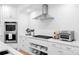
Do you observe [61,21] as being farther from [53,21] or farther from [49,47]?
[49,47]

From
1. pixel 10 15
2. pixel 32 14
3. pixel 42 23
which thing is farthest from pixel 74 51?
pixel 10 15

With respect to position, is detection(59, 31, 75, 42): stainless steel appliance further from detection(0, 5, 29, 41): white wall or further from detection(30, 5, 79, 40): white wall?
detection(0, 5, 29, 41): white wall

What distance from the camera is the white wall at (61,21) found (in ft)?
6.73

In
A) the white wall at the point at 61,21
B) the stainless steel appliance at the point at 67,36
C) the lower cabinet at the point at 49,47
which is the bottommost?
the lower cabinet at the point at 49,47

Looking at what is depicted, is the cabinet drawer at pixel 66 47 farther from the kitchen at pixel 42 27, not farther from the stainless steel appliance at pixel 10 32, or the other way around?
the stainless steel appliance at pixel 10 32

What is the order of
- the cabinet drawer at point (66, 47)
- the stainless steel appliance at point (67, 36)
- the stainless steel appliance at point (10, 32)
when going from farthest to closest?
the stainless steel appliance at point (10, 32) < the stainless steel appliance at point (67, 36) < the cabinet drawer at point (66, 47)

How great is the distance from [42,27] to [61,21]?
2.31ft

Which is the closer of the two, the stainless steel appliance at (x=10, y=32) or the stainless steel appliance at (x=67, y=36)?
the stainless steel appliance at (x=67, y=36)

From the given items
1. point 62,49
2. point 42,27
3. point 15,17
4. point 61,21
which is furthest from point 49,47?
point 15,17

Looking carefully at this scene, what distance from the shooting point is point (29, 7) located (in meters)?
3.21

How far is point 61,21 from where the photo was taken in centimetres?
235

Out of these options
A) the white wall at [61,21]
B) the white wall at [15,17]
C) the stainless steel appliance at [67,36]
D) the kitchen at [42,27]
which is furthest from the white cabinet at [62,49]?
the white wall at [15,17]

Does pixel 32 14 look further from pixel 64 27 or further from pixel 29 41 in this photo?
pixel 64 27
